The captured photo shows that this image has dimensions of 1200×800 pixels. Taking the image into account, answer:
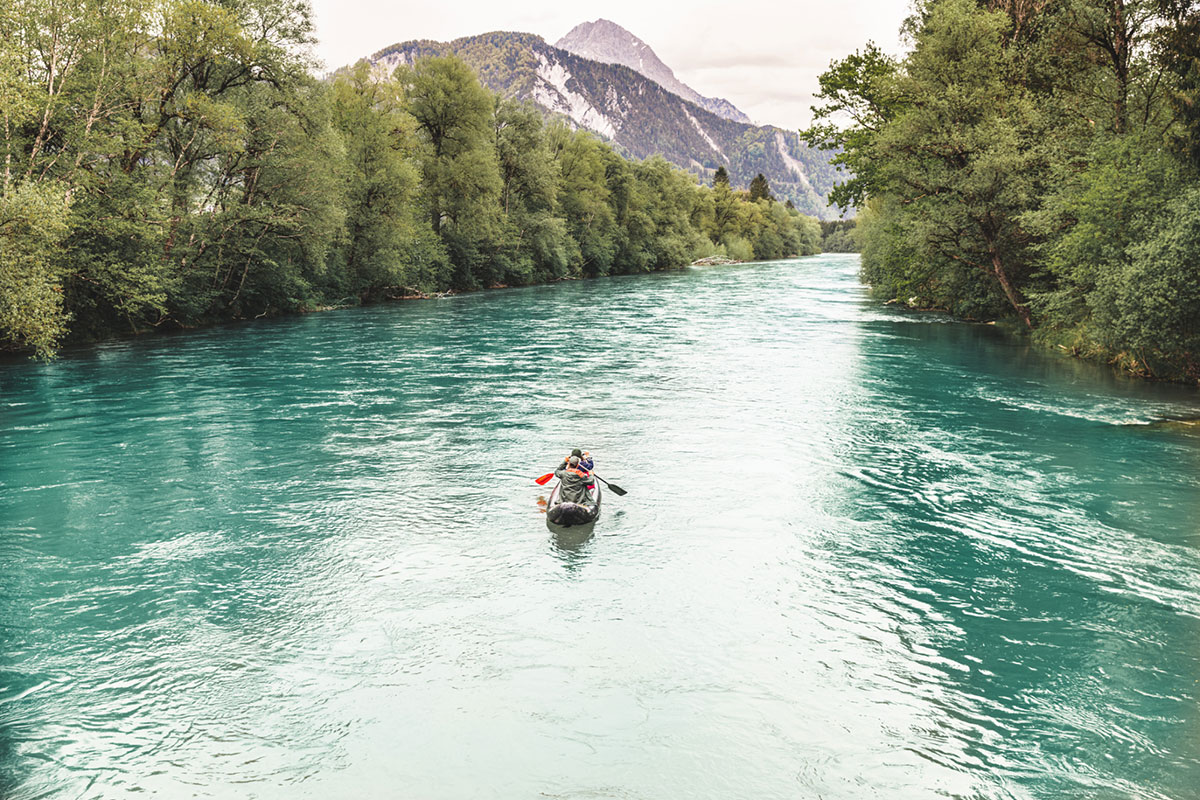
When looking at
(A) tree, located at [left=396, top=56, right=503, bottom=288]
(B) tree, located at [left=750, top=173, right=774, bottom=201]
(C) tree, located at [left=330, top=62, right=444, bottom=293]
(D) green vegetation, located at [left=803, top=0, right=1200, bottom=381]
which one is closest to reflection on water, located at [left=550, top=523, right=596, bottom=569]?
(D) green vegetation, located at [left=803, top=0, right=1200, bottom=381]

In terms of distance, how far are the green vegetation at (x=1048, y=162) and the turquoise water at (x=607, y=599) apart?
434 cm

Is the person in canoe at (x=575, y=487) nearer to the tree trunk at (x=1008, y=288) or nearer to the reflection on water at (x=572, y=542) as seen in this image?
the reflection on water at (x=572, y=542)

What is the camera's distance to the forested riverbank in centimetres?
3170

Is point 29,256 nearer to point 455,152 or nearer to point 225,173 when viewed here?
point 225,173

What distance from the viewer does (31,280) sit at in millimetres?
28188

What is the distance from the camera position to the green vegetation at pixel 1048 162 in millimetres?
25625

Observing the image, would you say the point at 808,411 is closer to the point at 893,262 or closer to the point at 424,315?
the point at 893,262

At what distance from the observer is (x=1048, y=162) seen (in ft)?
113

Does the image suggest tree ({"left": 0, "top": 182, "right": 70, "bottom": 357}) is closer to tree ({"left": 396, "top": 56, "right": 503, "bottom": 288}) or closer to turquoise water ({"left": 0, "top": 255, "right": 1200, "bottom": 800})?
turquoise water ({"left": 0, "top": 255, "right": 1200, "bottom": 800})

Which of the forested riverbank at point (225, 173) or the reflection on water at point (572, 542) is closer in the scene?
the reflection on water at point (572, 542)

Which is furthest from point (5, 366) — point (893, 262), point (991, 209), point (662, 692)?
point (893, 262)

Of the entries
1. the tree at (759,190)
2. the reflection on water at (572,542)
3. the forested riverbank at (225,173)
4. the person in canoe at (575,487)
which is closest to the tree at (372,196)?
the forested riverbank at (225,173)

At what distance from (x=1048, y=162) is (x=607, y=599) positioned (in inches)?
1240

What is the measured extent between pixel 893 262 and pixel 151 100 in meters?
42.5
